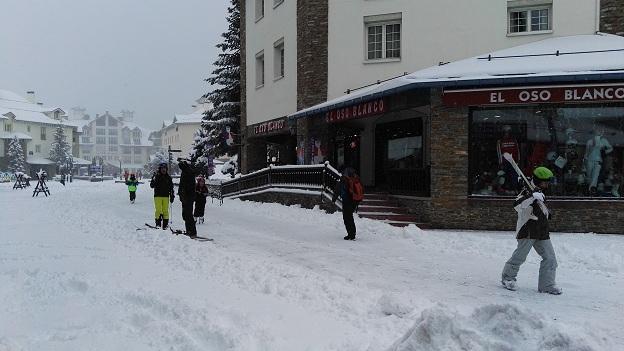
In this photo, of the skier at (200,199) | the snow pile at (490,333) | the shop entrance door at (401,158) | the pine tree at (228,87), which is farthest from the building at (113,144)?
the snow pile at (490,333)

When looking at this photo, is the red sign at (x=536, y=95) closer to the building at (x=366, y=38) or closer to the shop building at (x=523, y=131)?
the shop building at (x=523, y=131)

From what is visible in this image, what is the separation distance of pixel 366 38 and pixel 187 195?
31.8ft

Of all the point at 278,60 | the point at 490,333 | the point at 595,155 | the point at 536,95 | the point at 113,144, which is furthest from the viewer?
the point at 113,144

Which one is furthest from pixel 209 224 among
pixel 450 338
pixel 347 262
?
pixel 450 338

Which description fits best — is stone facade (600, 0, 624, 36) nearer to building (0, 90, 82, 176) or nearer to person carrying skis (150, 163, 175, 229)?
person carrying skis (150, 163, 175, 229)

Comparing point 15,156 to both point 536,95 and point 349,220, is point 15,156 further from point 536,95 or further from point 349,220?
point 536,95

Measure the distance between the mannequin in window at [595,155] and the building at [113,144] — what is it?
11458cm

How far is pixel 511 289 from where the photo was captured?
22.4 ft

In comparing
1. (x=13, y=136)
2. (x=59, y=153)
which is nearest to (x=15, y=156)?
Result: (x=13, y=136)

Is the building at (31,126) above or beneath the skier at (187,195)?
Result: above

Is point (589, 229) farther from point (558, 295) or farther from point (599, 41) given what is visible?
point (558, 295)

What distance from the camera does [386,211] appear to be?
14.2 meters

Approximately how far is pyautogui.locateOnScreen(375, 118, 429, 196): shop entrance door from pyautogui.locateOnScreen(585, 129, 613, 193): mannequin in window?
13.8 feet

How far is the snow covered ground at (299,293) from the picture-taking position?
405cm
